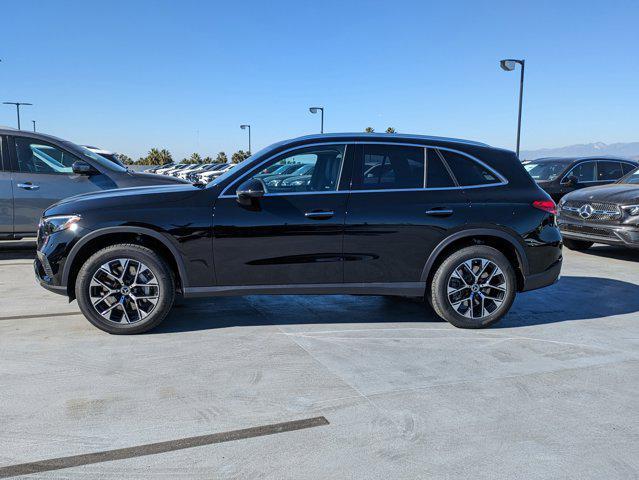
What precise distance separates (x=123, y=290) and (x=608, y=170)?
36.6 ft

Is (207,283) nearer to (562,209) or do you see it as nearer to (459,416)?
(459,416)

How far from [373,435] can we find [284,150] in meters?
2.69

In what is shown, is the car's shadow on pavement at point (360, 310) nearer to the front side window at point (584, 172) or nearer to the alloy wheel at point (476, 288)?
the alloy wheel at point (476, 288)

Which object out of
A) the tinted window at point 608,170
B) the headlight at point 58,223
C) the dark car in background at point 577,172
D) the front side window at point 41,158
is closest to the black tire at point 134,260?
the headlight at point 58,223

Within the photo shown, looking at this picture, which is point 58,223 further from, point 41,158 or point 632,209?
point 632,209

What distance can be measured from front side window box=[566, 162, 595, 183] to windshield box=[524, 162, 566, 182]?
0.26m

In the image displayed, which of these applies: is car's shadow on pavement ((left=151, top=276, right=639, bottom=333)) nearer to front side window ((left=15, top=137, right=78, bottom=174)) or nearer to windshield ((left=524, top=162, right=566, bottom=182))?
front side window ((left=15, top=137, right=78, bottom=174))

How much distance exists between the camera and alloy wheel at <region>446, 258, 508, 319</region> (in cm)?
499

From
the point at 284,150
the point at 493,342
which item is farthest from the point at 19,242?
the point at 493,342

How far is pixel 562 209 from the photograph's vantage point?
9578 millimetres

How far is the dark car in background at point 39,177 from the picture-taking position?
7.83 meters

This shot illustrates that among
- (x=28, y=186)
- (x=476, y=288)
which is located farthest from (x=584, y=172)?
(x=28, y=186)

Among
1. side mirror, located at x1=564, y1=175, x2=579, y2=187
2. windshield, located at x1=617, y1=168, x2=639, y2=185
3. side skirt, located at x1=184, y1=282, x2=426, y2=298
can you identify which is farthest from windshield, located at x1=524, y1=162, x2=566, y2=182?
side skirt, located at x1=184, y1=282, x2=426, y2=298

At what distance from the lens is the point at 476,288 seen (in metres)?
5.02
